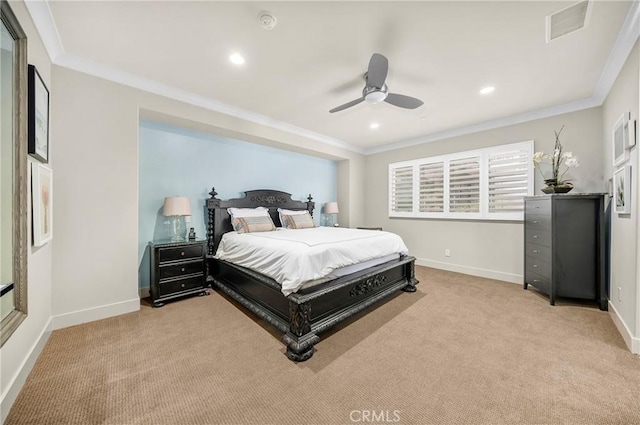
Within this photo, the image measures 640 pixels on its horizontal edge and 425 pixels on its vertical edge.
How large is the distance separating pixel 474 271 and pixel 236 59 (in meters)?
4.89

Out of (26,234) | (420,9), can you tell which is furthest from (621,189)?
(26,234)

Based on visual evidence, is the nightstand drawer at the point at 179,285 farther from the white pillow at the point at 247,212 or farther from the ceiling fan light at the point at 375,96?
the ceiling fan light at the point at 375,96

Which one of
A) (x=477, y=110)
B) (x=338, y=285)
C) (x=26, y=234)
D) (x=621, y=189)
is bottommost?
(x=338, y=285)

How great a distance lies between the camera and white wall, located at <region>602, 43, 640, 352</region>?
2082 mm

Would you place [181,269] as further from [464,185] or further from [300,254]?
[464,185]

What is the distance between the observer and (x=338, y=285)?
2.46m

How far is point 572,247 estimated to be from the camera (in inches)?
122

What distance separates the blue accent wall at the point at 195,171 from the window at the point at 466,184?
238cm

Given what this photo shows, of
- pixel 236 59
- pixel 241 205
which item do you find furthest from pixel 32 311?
pixel 236 59

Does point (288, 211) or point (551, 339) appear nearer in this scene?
point (551, 339)

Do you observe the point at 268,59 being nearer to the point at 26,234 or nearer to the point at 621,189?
the point at 26,234

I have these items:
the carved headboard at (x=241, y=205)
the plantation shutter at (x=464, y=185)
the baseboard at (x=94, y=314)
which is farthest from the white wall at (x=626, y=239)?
the baseboard at (x=94, y=314)

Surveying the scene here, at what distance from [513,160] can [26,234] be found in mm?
5785

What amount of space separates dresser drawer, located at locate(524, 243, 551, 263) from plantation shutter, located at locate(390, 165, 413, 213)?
7.01 feet
